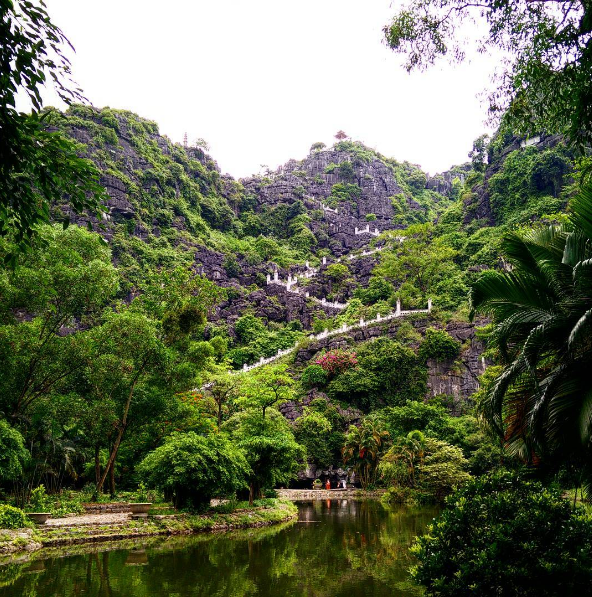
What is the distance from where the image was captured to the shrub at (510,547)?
192 inches

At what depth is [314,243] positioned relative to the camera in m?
70.9

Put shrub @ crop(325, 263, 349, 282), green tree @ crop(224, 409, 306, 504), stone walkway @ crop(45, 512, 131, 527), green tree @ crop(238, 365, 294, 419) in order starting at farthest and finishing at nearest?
shrub @ crop(325, 263, 349, 282)
green tree @ crop(238, 365, 294, 419)
green tree @ crop(224, 409, 306, 504)
stone walkway @ crop(45, 512, 131, 527)

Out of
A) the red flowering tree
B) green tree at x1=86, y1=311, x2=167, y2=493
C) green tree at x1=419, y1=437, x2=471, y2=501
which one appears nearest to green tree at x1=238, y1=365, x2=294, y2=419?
green tree at x1=86, y1=311, x2=167, y2=493

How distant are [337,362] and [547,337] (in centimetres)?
2833

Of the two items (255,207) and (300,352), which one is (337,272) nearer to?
(300,352)

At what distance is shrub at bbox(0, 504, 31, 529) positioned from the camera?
34.2 feet

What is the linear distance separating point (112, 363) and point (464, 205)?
160 feet

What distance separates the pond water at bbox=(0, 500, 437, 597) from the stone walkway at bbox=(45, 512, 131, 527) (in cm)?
169

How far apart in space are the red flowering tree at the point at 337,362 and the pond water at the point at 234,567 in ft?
65.5

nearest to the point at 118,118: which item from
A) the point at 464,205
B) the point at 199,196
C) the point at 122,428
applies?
the point at 199,196

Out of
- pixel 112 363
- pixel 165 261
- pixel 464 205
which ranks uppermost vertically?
pixel 464 205

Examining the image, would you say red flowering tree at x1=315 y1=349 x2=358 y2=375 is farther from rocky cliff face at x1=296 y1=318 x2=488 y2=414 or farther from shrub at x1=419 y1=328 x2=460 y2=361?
shrub at x1=419 y1=328 x2=460 y2=361

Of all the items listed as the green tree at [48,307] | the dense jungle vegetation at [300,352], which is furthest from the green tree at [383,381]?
the green tree at [48,307]

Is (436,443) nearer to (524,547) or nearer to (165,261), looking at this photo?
(524,547)
